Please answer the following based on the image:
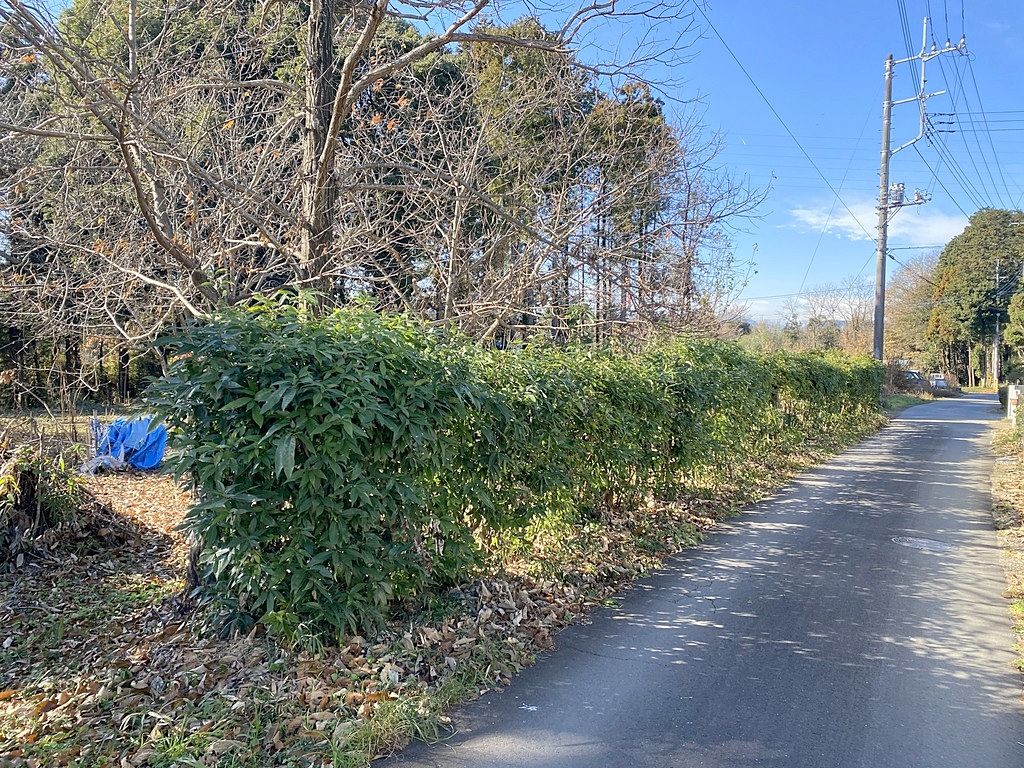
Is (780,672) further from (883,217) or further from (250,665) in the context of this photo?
(883,217)

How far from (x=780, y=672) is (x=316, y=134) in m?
4.98

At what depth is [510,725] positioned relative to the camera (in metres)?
3.21

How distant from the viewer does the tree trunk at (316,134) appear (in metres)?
5.30

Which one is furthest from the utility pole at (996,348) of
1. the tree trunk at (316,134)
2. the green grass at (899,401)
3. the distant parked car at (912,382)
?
the tree trunk at (316,134)

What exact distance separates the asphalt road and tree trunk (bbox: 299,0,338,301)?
11.2ft

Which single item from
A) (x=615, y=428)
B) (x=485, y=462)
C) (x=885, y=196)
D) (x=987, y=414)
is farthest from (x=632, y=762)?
(x=987, y=414)

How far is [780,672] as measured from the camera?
12.5 feet

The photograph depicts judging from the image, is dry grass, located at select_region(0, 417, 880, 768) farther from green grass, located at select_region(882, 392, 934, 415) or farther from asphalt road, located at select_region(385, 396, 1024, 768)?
green grass, located at select_region(882, 392, 934, 415)

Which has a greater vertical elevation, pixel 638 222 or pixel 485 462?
pixel 638 222

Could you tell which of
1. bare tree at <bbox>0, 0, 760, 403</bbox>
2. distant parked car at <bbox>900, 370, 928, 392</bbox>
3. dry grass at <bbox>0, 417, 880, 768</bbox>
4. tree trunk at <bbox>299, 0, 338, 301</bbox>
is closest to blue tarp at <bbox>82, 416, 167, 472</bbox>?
bare tree at <bbox>0, 0, 760, 403</bbox>

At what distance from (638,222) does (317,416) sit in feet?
21.8

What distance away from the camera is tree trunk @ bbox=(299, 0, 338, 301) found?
17.4ft

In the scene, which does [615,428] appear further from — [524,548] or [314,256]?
[314,256]

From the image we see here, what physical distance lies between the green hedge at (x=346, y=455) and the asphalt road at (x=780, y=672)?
2.87 ft
